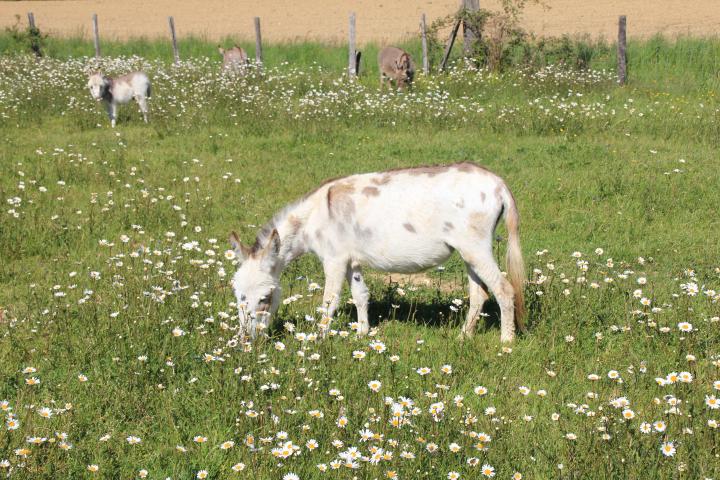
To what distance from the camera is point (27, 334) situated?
20.2 ft

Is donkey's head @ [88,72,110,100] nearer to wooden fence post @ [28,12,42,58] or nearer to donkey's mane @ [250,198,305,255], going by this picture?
donkey's mane @ [250,198,305,255]

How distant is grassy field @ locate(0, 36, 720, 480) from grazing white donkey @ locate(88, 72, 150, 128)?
2.15ft

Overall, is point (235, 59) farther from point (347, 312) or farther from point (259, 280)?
point (259, 280)

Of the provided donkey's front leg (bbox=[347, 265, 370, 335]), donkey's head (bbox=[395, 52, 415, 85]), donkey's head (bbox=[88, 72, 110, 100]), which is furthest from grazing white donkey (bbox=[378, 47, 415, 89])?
donkey's front leg (bbox=[347, 265, 370, 335])

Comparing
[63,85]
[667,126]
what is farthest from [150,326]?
[63,85]

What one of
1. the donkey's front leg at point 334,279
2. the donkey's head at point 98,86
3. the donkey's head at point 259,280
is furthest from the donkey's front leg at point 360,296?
the donkey's head at point 98,86

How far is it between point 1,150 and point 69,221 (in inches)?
186

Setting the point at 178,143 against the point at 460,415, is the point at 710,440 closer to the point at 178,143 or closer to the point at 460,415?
the point at 460,415

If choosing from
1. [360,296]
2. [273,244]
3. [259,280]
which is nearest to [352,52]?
[360,296]

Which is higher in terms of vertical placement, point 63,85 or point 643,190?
point 63,85

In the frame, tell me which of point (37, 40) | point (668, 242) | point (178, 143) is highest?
point (37, 40)

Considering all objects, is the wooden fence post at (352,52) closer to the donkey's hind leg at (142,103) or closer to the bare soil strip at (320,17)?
the donkey's hind leg at (142,103)

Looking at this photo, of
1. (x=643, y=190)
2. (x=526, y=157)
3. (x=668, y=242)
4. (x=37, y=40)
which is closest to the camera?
(x=668, y=242)

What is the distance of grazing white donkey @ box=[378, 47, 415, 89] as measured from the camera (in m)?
19.2
